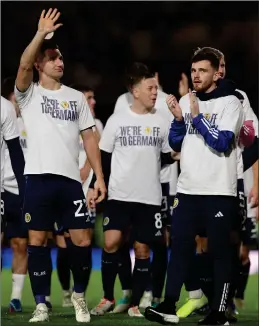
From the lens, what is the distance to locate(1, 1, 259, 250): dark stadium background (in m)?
17.3

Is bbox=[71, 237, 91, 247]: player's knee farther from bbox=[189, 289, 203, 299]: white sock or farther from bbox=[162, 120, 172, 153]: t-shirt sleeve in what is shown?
bbox=[162, 120, 172, 153]: t-shirt sleeve

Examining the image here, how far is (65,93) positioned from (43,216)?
91 centimetres

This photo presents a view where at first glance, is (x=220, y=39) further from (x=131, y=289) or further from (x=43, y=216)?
(x=43, y=216)

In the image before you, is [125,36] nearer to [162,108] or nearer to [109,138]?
[162,108]

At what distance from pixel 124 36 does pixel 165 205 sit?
8759mm

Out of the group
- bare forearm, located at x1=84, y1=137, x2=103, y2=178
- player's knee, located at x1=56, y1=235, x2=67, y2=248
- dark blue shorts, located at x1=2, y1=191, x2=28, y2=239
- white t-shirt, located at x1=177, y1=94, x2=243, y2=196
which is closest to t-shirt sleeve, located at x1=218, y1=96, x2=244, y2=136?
white t-shirt, located at x1=177, y1=94, x2=243, y2=196

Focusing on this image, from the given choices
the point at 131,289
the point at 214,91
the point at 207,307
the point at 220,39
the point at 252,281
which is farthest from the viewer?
the point at 220,39

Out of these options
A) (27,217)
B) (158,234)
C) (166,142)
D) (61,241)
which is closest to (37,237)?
(27,217)

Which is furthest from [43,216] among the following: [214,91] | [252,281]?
[252,281]

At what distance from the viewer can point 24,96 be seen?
732 cm

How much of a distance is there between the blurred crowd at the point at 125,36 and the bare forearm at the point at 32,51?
10.1 metres

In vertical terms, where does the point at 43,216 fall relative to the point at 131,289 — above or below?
above

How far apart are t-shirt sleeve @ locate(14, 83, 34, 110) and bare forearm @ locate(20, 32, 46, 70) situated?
26 centimetres

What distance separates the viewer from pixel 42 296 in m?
7.34
